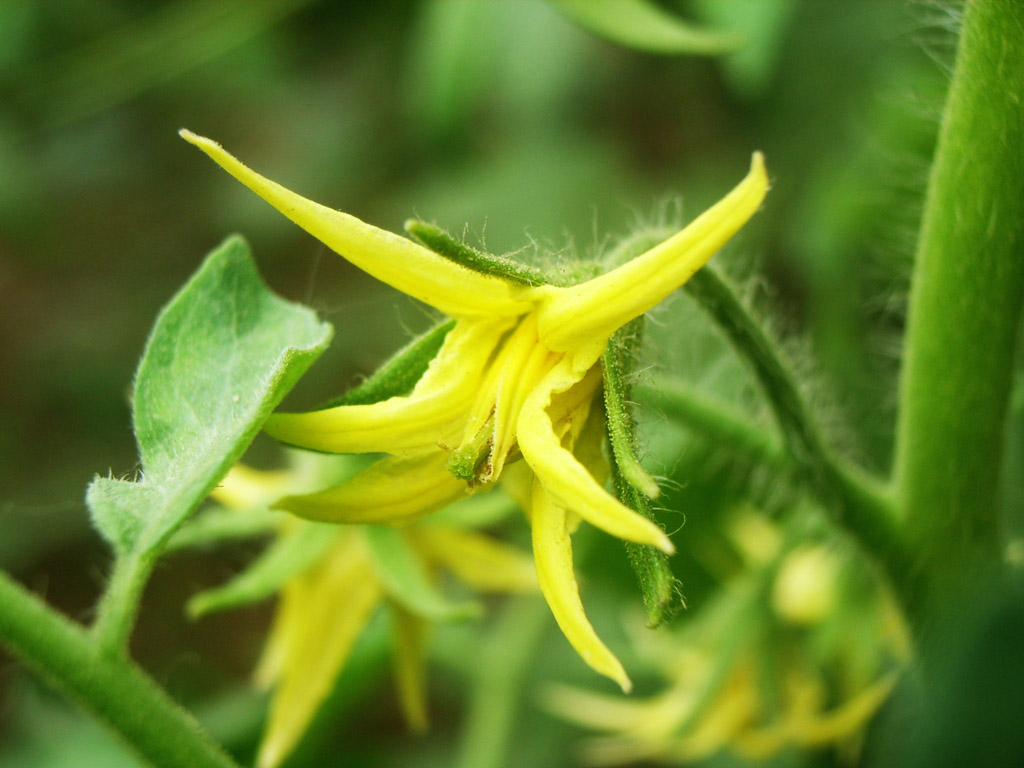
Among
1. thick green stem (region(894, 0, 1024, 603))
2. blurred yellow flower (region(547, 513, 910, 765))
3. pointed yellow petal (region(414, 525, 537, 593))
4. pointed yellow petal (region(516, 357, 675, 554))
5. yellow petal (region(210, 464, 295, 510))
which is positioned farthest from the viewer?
blurred yellow flower (region(547, 513, 910, 765))

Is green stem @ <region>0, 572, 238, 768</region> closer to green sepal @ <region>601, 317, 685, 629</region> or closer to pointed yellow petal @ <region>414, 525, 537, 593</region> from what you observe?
green sepal @ <region>601, 317, 685, 629</region>

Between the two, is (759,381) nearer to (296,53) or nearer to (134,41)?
(134,41)

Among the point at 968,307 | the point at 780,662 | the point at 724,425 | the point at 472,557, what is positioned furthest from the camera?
the point at 780,662

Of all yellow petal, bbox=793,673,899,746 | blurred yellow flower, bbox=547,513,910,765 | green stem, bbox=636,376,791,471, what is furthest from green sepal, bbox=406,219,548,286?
yellow petal, bbox=793,673,899,746

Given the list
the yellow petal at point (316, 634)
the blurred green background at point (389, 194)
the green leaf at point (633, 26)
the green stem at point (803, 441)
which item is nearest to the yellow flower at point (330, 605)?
the yellow petal at point (316, 634)

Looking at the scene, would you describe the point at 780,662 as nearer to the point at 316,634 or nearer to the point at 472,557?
the point at 472,557

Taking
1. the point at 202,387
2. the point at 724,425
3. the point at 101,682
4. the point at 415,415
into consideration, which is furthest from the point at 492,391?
the point at 724,425

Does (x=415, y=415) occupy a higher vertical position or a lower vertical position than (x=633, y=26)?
lower

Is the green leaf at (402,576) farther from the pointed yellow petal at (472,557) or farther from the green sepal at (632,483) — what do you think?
the green sepal at (632,483)
